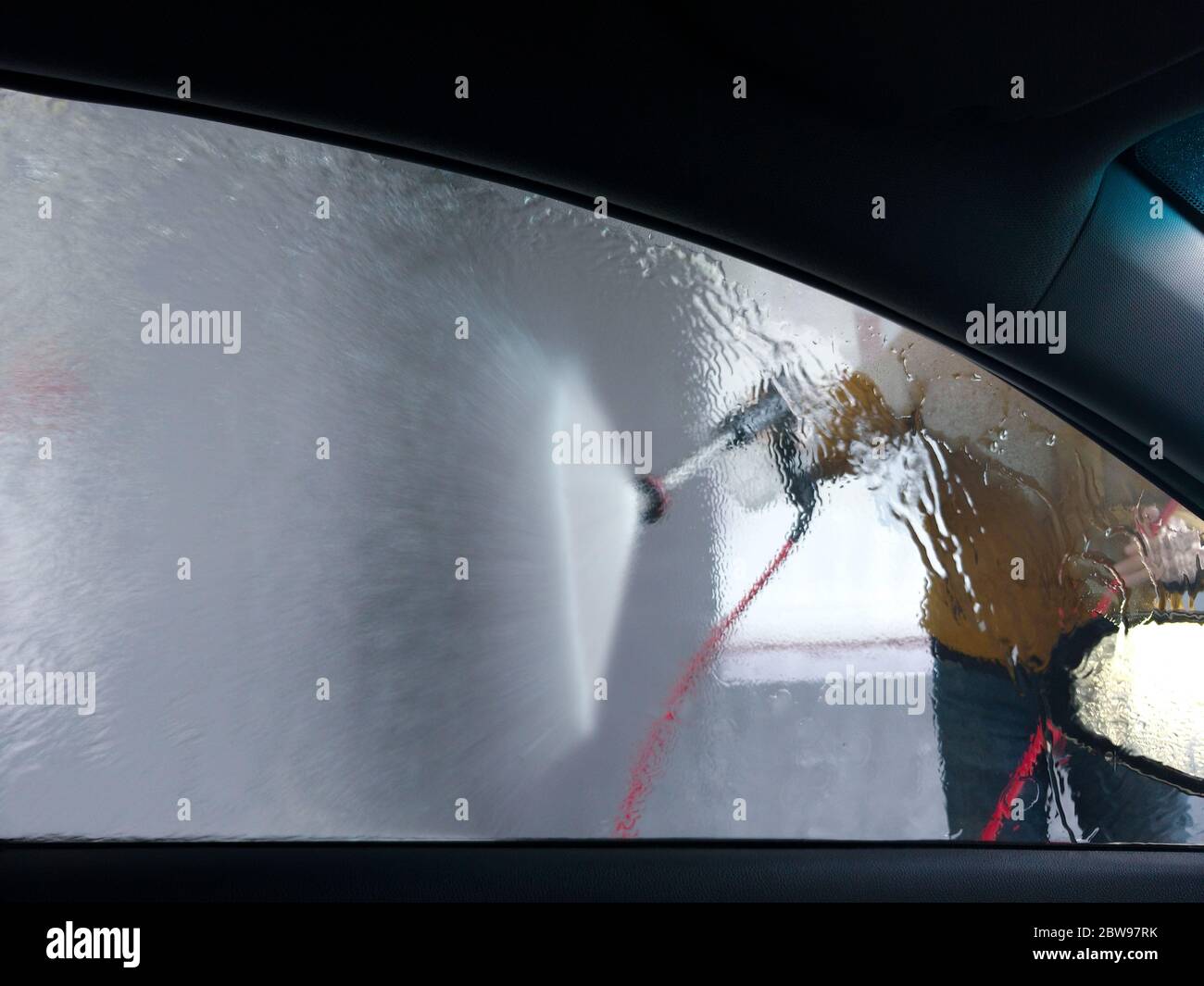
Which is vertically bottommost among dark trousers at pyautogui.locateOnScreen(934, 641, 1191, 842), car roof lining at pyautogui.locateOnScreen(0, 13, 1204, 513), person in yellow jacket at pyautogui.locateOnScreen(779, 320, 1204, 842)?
dark trousers at pyautogui.locateOnScreen(934, 641, 1191, 842)

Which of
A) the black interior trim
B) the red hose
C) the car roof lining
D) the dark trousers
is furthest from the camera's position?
the red hose

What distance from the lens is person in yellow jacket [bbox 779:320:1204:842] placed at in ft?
7.73

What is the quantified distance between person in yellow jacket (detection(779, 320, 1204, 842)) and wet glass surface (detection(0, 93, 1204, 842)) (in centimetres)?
1

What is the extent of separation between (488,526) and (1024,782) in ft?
5.90

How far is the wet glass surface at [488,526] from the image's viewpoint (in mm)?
2477

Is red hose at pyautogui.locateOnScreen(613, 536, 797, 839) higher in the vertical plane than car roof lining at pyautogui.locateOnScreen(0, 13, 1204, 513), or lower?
lower

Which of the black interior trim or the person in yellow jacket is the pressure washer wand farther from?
the black interior trim

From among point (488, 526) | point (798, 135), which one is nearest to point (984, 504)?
point (488, 526)

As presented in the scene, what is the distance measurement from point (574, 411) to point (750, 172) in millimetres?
1566

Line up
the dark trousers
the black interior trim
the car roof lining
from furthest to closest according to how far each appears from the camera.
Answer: the dark trousers, the black interior trim, the car roof lining

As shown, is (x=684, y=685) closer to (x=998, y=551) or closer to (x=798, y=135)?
(x=998, y=551)

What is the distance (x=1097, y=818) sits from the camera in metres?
2.30

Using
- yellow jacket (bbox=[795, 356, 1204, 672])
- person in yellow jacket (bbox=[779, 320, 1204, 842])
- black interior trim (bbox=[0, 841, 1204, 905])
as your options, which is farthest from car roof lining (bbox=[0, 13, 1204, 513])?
yellow jacket (bbox=[795, 356, 1204, 672])

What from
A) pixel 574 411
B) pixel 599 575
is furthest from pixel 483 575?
pixel 574 411
